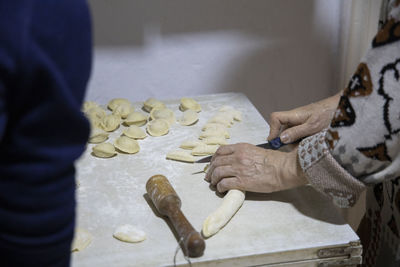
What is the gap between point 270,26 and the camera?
188 centimetres

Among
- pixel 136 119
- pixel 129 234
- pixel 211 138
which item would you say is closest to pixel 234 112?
pixel 211 138

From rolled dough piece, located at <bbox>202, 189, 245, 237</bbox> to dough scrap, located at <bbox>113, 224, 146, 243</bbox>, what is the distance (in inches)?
4.7

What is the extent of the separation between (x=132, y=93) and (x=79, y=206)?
920 mm

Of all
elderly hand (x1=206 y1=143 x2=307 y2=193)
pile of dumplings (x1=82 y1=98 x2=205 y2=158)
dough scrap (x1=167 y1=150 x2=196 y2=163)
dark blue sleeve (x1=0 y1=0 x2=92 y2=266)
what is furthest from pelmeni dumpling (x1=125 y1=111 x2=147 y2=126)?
dark blue sleeve (x1=0 y1=0 x2=92 y2=266)

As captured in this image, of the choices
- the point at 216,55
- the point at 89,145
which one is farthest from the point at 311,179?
the point at 216,55

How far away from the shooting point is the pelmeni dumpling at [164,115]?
1.42m

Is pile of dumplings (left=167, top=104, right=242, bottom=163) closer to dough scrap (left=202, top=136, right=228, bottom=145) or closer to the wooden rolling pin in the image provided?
dough scrap (left=202, top=136, right=228, bottom=145)

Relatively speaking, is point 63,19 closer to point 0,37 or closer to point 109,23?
point 0,37

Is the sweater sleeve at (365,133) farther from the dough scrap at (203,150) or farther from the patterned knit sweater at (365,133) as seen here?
the dough scrap at (203,150)

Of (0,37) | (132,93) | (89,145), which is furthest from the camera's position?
(132,93)

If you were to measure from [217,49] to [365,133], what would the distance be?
1082 mm

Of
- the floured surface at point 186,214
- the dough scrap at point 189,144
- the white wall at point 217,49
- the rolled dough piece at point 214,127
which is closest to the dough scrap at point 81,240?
the floured surface at point 186,214

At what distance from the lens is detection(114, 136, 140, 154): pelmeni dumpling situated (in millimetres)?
1244

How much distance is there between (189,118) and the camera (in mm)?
1410
